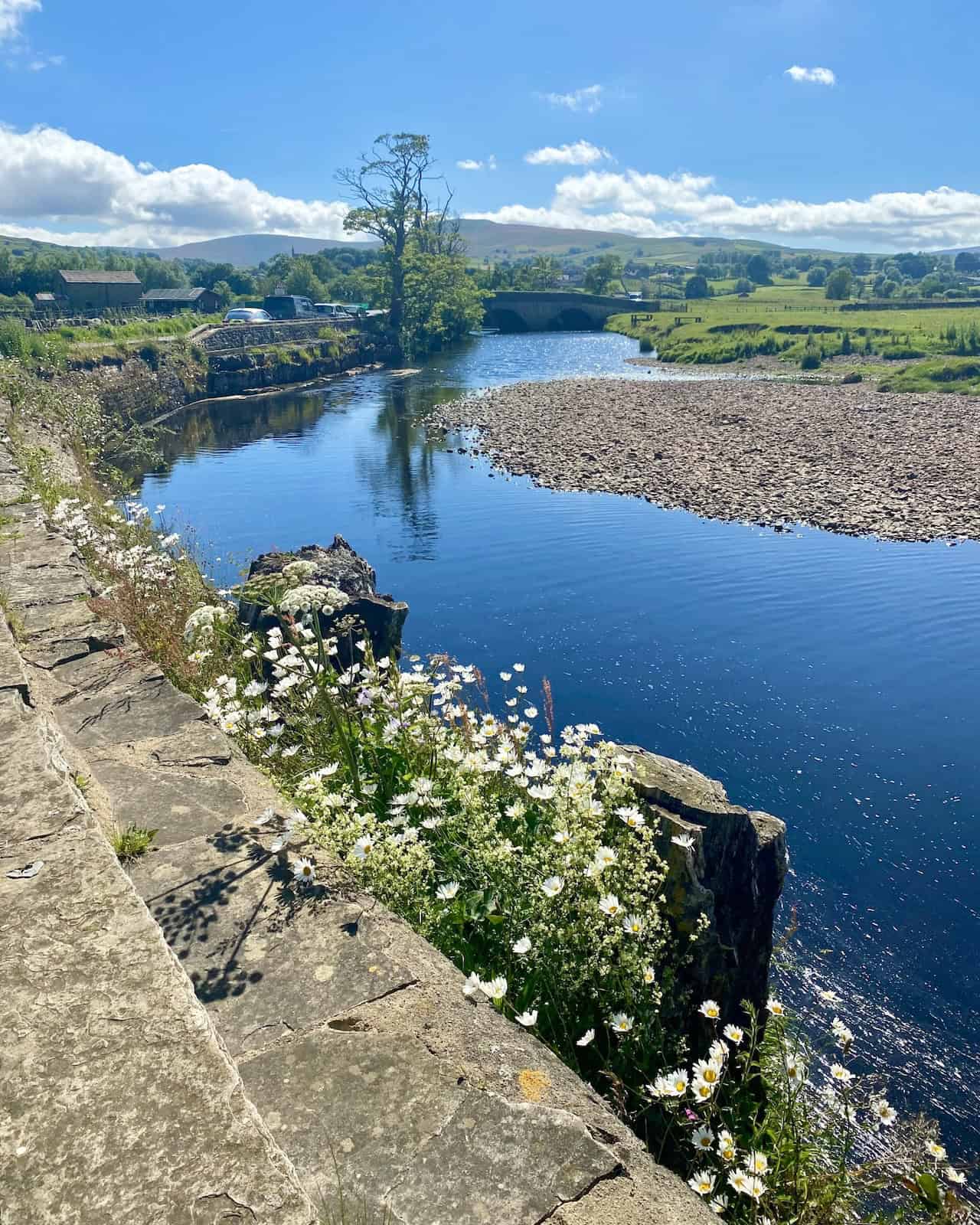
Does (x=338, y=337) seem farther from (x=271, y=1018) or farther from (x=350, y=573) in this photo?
(x=271, y=1018)

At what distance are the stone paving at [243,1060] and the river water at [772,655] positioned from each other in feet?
17.1

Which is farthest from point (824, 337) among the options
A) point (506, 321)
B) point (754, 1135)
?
point (754, 1135)

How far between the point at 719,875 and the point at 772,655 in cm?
902

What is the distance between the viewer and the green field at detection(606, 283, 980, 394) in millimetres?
48181

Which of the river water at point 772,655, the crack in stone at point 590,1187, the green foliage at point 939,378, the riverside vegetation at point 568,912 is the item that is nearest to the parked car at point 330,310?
the green foliage at point 939,378

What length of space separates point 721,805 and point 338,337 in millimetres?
59420

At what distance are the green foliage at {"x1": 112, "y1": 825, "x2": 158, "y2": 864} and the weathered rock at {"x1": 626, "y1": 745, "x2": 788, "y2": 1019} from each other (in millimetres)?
2477

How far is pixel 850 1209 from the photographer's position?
3.55 metres

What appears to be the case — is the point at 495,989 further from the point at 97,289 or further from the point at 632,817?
the point at 97,289

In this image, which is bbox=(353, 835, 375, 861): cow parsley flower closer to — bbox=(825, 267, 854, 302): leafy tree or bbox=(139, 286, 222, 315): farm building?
bbox=(139, 286, 222, 315): farm building

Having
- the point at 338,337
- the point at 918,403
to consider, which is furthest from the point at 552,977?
the point at 338,337

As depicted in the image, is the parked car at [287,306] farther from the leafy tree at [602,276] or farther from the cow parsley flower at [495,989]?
the cow parsley flower at [495,989]

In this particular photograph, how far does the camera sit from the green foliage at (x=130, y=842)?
11.1 ft

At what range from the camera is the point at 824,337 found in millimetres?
60938
